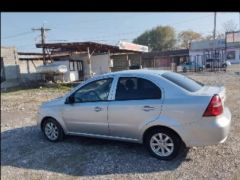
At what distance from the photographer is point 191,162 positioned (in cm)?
451

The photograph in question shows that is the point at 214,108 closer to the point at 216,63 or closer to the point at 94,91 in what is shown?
the point at 94,91

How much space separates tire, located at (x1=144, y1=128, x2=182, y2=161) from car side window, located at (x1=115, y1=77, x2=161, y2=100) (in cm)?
61

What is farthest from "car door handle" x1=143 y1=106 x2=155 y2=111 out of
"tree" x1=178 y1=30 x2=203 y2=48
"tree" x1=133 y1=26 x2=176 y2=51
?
"tree" x1=178 y1=30 x2=203 y2=48

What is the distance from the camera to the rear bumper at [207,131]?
4.30 meters

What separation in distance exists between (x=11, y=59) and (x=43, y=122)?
23325mm

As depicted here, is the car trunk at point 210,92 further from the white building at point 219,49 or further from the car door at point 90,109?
the white building at point 219,49

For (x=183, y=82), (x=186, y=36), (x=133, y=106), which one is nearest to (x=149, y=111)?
(x=133, y=106)

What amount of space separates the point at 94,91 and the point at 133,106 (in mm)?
998

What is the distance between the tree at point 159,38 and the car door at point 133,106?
6757cm

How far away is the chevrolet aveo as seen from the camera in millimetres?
4352

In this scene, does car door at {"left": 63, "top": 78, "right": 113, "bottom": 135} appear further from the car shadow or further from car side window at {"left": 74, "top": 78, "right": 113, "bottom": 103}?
the car shadow
